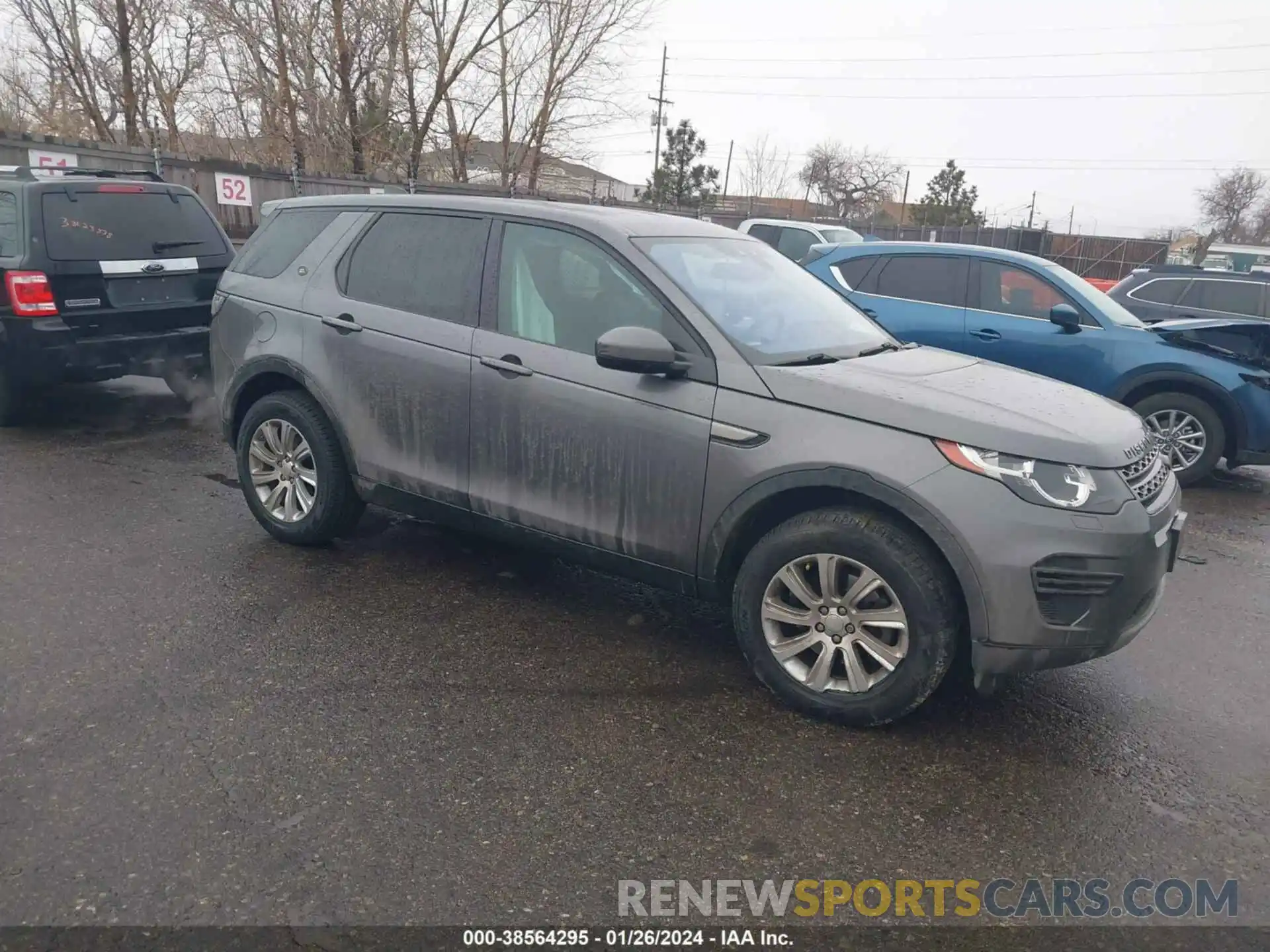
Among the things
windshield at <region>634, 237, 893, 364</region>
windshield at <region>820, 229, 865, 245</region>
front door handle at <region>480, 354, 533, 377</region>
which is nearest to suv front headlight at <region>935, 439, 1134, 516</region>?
windshield at <region>634, 237, 893, 364</region>

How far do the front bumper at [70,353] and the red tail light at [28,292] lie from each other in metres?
0.07

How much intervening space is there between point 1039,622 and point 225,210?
17171 millimetres

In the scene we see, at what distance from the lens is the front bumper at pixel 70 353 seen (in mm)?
6801

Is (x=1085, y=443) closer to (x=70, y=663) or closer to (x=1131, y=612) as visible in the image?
(x=1131, y=612)

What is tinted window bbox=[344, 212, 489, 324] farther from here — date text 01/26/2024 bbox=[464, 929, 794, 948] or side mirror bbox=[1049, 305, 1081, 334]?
side mirror bbox=[1049, 305, 1081, 334]

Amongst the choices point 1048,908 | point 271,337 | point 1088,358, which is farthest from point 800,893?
point 1088,358

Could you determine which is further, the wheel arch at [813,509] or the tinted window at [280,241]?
the tinted window at [280,241]

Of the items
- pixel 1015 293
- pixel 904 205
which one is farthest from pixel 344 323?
pixel 904 205

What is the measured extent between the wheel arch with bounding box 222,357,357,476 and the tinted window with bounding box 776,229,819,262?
13.1 meters

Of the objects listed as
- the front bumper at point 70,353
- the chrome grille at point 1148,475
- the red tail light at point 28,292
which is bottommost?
the front bumper at point 70,353

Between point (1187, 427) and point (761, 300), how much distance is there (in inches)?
194

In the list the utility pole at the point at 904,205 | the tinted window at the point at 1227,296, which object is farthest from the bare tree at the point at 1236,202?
→ the tinted window at the point at 1227,296

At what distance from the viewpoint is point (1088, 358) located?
24.3 ft

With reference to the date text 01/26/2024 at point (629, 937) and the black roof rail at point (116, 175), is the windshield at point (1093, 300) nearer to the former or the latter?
the date text 01/26/2024 at point (629, 937)
